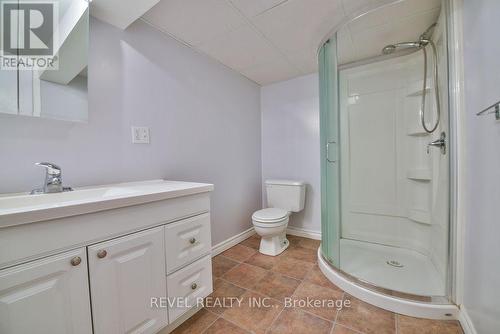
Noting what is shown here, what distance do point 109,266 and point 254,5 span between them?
5.32 ft

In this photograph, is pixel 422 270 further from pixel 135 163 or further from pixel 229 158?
pixel 135 163

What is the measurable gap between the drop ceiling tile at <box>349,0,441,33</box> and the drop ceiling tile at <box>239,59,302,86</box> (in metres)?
0.73

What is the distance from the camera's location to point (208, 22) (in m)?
1.44

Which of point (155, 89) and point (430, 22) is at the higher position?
point (430, 22)

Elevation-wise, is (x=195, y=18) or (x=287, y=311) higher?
(x=195, y=18)

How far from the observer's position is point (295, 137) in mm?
2393

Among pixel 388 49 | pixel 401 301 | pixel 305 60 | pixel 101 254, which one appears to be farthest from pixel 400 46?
pixel 101 254

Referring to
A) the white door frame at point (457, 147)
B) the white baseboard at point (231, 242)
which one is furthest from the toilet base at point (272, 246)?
the white door frame at point (457, 147)

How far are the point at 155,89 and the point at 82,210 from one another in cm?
105

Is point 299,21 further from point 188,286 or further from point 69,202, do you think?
point 188,286

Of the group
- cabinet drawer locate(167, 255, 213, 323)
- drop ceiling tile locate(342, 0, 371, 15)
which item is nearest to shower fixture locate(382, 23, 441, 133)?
drop ceiling tile locate(342, 0, 371, 15)

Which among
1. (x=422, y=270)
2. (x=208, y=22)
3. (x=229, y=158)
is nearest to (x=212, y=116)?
(x=229, y=158)

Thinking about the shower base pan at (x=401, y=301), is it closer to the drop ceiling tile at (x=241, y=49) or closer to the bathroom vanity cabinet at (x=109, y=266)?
the bathroom vanity cabinet at (x=109, y=266)

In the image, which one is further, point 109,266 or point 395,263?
point 395,263
